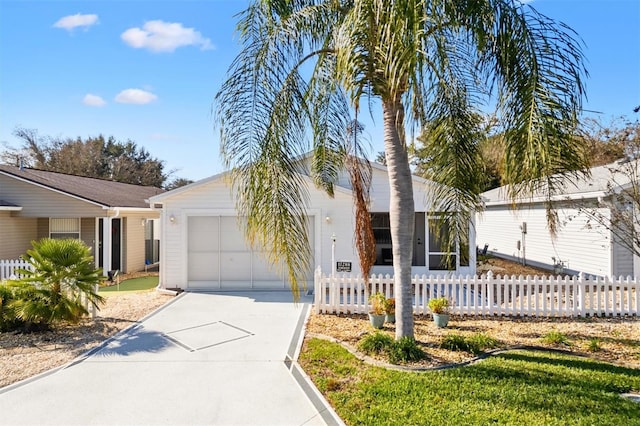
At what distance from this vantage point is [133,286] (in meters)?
12.5

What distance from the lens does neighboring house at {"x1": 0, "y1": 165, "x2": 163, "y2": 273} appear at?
44.3 ft

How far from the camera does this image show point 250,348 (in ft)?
20.3

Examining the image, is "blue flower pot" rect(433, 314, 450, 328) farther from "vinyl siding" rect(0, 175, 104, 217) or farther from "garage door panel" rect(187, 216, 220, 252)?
"vinyl siding" rect(0, 175, 104, 217)

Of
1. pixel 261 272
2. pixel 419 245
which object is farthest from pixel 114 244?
pixel 419 245

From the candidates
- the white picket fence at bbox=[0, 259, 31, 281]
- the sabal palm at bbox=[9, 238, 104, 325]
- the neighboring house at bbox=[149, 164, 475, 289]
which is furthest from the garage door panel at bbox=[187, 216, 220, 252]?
the white picket fence at bbox=[0, 259, 31, 281]

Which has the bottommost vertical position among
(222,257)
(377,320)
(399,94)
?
(377,320)

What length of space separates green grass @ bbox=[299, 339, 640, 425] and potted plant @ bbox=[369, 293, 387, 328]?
1691 mm

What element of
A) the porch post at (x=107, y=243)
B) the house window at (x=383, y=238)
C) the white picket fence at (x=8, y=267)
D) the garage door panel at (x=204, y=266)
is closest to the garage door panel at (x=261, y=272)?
the garage door panel at (x=204, y=266)

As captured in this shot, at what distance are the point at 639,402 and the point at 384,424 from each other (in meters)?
3.08

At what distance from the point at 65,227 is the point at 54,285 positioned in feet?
A: 31.4

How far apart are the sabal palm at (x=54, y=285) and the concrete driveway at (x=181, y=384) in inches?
52.3

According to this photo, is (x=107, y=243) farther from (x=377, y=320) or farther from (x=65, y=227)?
(x=377, y=320)

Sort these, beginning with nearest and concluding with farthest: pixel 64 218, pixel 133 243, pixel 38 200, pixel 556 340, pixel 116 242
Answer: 1. pixel 556 340
2. pixel 38 200
3. pixel 64 218
4. pixel 116 242
5. pixel 133 243

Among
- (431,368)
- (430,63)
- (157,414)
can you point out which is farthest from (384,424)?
(430,63)
